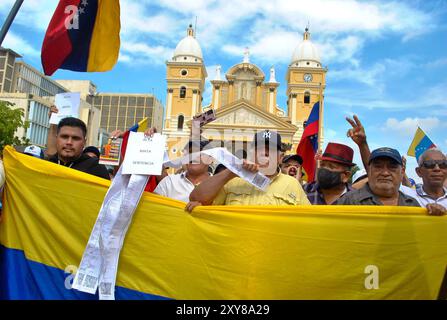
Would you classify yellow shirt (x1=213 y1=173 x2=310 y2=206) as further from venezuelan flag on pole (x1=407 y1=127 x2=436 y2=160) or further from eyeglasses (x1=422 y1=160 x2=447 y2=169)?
venezuelan flag on pole (x1=407 y1=127 x2=436 y2=160)

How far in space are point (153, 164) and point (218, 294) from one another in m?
1.00

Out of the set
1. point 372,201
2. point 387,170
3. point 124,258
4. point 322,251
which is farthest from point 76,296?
point 387,170

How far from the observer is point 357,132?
3605mm

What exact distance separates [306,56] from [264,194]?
177 ft

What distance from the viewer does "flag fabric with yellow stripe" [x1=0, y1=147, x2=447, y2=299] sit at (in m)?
2.68

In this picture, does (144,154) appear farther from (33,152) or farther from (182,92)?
(182,92)

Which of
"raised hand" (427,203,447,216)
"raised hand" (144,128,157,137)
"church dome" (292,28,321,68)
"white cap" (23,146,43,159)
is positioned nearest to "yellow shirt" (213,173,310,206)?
"raised hand" (144,128,157,137)

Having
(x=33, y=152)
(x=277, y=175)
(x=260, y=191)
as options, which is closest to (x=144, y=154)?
(x=260, y=191)

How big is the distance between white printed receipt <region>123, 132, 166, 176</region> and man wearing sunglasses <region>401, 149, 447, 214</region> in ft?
7.35

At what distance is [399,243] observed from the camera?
8.87 feet

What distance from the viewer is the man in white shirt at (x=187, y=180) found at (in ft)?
11.1

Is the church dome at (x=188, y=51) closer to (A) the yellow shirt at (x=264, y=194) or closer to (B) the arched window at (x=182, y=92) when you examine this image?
(B) the arched window at (x=182, y=92)
